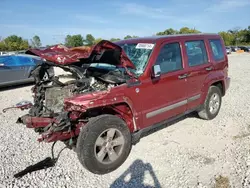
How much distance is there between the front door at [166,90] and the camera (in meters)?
3.68

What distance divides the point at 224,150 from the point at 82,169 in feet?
7.96

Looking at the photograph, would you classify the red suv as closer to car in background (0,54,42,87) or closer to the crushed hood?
the crushed hood

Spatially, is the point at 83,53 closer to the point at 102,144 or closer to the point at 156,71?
the point at 156,71

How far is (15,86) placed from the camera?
10.6 m

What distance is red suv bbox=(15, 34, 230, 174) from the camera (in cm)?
313

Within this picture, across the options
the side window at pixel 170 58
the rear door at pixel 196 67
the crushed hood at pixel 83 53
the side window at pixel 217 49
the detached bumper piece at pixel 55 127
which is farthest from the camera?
the side window at pixel 217 49

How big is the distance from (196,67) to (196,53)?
1.13 feet

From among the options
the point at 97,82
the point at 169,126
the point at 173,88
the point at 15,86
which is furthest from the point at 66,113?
the point at 15,86

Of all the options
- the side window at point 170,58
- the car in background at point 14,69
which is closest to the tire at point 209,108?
the side window at point 170,58

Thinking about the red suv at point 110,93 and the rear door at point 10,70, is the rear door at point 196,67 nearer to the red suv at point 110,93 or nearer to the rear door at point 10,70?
the red suv at point 110,93

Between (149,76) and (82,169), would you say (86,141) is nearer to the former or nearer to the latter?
(82,169)

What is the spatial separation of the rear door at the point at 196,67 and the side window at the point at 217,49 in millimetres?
343

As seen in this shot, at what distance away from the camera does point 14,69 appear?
975cm

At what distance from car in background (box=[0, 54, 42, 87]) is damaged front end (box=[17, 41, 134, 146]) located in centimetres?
663
